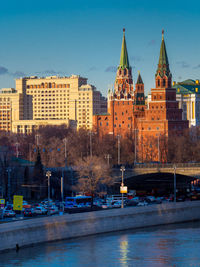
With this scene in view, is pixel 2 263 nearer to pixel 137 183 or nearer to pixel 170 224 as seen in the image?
pixel 170 224

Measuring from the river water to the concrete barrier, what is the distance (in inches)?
33.9

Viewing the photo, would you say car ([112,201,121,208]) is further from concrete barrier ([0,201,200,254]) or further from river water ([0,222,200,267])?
river water ([0,222,200,267])

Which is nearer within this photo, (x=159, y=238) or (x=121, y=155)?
(x=159, y=238)

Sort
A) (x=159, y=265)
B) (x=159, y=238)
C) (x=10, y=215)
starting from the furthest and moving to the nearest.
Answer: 1. (x=10, y=215)
2. (x=159, y=238)
3. (x=159, y=265)

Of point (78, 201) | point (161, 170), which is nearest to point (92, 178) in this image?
point (161, 170)

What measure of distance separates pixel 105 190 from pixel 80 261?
231ft

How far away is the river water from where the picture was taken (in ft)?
245

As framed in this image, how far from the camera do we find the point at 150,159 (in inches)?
7864

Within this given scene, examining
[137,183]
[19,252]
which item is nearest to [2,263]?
[19,252]

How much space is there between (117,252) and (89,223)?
30.6 ft

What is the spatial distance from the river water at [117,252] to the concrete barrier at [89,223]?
0.86 meters

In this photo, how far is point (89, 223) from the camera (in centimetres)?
8894

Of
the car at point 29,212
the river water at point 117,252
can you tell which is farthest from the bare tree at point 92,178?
the river water at point 117,252

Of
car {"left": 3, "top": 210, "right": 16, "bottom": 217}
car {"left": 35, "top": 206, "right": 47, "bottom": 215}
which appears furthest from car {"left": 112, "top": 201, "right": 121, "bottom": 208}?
car {"left": 3, "top": 210, "right": 16, "bottom": 217}
